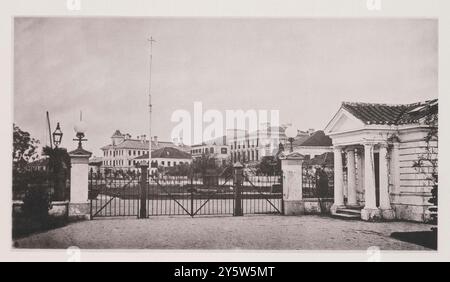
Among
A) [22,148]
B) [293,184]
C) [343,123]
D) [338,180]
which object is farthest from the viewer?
[293,184]

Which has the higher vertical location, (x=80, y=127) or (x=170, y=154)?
(x=80, y=127)

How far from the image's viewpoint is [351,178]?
21.4 ft

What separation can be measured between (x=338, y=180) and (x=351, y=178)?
0.25 meters

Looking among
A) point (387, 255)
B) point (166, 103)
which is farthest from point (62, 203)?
point (387, 255)

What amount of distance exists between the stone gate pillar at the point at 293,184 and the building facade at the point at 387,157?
1.59ft

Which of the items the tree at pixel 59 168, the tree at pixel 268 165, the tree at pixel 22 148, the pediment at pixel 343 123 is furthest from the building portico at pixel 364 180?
the tree at pixel 22 148

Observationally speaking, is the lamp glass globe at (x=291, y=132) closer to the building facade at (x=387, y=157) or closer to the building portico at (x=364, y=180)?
the building facade at (x=387, y=157)

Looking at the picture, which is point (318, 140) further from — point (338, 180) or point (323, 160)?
point (338, 180)

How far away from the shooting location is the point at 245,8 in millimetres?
5750

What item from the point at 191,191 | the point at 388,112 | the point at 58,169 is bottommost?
the point at 191,191

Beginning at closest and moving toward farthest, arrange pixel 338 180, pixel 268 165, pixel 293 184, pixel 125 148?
pixel 125 148 → pixel 338 180 → pixel 268 165 → pixel 293 184

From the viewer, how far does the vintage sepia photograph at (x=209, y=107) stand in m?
5.81

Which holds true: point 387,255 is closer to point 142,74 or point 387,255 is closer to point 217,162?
point 217,162

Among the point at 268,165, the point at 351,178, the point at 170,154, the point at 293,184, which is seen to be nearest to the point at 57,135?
the point at 170,154
